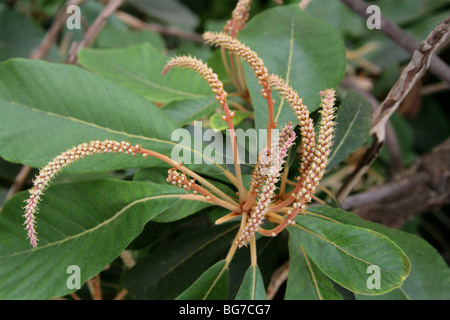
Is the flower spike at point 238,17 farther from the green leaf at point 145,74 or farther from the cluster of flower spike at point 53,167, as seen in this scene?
the cluster of flower spike at point 53,167

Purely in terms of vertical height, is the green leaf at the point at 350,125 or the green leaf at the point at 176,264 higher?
the green leaf at the point at 350,125

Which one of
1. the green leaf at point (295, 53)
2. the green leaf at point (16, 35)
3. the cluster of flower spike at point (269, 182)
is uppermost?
the green leaf at point (16, 35)

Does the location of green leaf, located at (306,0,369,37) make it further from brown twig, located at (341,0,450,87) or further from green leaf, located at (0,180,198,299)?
green leaf, located at (0,180,198,299)

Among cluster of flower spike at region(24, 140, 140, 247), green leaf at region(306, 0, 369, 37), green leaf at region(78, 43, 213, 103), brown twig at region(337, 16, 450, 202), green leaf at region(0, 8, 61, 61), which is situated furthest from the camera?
green leaf at region(306, 0, 369, 37)

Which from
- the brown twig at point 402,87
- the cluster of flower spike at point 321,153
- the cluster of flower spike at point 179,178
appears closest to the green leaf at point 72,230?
the cluster of flower spike at point 179,178

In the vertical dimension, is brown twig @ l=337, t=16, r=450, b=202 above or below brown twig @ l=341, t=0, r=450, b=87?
below

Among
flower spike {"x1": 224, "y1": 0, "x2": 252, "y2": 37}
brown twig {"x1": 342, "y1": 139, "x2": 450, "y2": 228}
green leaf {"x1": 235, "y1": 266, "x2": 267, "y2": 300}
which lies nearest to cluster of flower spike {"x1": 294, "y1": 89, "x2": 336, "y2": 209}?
green leaf {"x1": 235, "y1": 266, "x2": 267, "y2": 300}
